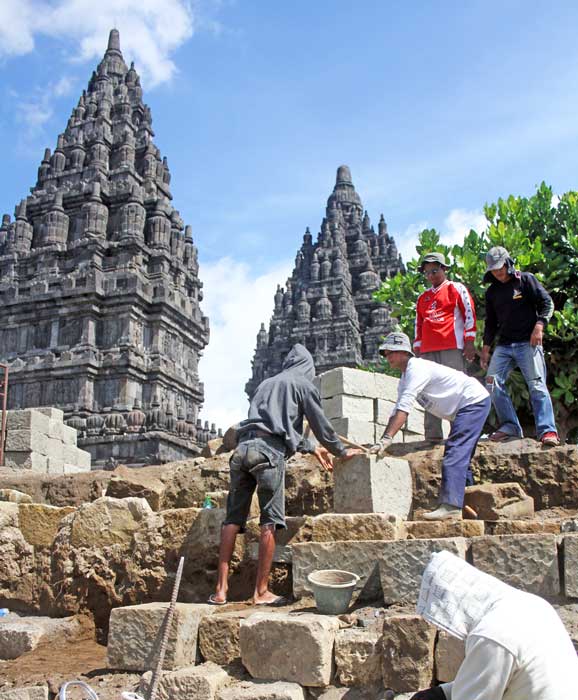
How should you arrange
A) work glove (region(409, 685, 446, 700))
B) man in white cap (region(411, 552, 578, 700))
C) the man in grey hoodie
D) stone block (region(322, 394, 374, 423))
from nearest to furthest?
man in white cap (region(411, 552, 578, 700)) → work glove (region(409, 685, 446, 700)) → the man in grey hoodie → stone block (region(322, 394, 374, 423))

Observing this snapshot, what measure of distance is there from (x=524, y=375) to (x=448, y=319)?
2.78 feet

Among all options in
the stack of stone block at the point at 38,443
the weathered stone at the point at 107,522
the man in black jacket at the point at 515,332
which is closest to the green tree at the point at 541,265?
the man in black jacket at the point at 515,332

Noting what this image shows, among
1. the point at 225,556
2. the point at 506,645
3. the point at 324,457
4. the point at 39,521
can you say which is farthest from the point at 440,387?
the point at 39,521

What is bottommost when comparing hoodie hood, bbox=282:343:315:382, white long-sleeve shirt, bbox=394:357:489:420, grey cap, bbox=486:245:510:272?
white long-sleeve shirt, bbox=394:357:489:420

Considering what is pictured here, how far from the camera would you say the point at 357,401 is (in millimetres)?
9008

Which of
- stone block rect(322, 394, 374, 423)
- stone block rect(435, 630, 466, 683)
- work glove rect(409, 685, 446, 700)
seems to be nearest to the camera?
work glove rect(409, 685, 446, 700)

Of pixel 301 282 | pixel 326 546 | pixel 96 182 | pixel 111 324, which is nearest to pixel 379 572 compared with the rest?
pixel 326 546

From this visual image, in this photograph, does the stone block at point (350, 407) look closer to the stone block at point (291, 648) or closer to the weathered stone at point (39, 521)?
the weathered stone at point (39, 521)

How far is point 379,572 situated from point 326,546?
39 cm

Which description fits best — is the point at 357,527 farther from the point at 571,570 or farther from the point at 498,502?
the point at 571,570

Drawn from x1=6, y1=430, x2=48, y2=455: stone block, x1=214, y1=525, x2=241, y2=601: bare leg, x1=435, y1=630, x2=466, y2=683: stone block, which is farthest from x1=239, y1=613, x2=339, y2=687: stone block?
x1=6, y1=430, x2=48, y2=455: stone block

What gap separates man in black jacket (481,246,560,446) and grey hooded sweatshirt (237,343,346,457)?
203 centimetres

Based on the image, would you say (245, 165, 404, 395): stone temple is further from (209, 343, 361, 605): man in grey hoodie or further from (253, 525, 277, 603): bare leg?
(253, 525, 277, 603): bare leg

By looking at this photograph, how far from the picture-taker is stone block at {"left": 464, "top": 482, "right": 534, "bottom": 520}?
5.15m
